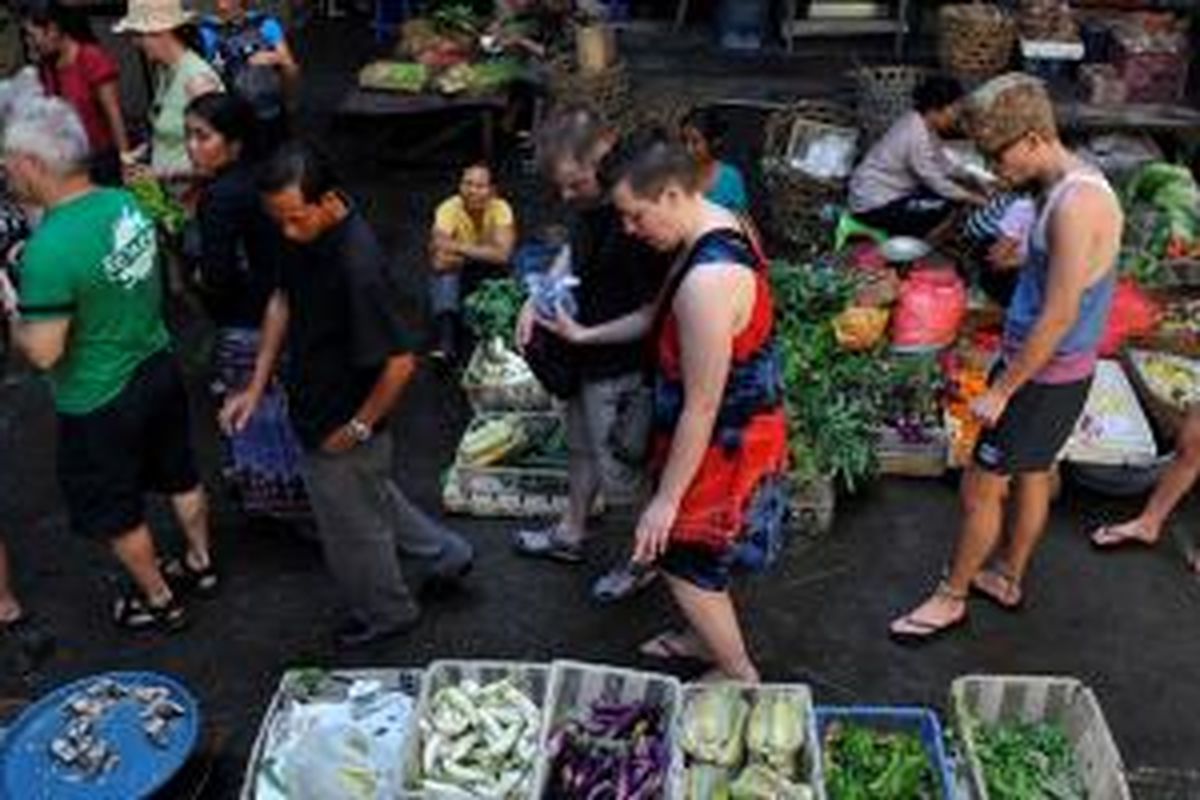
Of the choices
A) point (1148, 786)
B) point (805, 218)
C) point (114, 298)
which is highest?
point (114, 298)

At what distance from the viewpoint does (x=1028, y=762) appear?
432cm

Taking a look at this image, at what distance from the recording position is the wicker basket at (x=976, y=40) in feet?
27.7

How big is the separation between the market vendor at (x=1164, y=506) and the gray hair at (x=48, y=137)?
4.25 metres

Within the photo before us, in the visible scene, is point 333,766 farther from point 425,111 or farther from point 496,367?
point 425,111

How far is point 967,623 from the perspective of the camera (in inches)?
208

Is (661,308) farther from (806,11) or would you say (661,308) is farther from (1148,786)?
(806,11)

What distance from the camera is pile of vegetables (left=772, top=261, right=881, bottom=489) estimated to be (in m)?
5.64

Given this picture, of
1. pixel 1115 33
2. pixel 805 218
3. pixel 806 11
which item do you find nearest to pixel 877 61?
pixel 806 11

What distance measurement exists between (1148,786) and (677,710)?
1.69 meters

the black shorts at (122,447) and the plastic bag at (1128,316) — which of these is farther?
the plastic bag at (1128,316)

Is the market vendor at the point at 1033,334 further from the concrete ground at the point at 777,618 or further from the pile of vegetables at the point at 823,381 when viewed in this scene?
the pile of vegetables at the point at 823,381

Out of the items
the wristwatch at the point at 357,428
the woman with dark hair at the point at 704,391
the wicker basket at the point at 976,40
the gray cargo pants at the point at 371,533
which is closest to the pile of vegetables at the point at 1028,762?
the woman with dark hair at the point at 704,391

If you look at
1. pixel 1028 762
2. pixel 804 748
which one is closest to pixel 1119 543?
pixel 1028 762

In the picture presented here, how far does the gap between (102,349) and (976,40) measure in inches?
236
